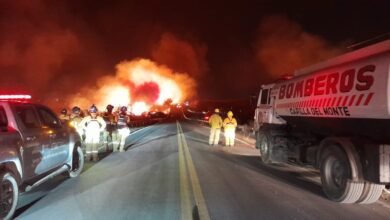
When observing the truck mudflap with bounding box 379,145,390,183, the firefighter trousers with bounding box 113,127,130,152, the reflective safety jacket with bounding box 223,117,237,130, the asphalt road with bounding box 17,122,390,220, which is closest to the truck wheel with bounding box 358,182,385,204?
the asphalt road with bounding box 17,122,390,220

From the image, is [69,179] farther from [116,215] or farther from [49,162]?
[116,215]

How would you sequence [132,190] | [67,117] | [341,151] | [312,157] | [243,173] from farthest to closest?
1. [67,117]
2. [243,173]
3. [312,157]
4. [132,190]
5. [341,151]

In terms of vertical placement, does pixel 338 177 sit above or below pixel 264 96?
below

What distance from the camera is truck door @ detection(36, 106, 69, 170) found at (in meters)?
8.83

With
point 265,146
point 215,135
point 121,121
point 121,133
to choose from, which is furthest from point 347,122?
point 215,135

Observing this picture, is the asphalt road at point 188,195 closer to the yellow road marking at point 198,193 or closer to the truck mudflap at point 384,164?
the yellow road marking at point 198,193

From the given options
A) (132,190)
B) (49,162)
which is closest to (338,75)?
(132,190)

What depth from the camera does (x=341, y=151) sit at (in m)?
8.18

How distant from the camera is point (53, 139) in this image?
30.0ft

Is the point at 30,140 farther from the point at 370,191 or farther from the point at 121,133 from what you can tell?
the point at 121,133

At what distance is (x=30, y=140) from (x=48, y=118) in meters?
1.90

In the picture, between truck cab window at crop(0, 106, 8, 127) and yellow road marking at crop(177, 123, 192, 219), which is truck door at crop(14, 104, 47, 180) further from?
yellow road marking at crop(177, 123, 192, 219)

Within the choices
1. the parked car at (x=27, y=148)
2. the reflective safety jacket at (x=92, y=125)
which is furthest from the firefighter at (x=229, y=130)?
the parked car at (x=27, y=148)

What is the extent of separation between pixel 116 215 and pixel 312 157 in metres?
5.23
